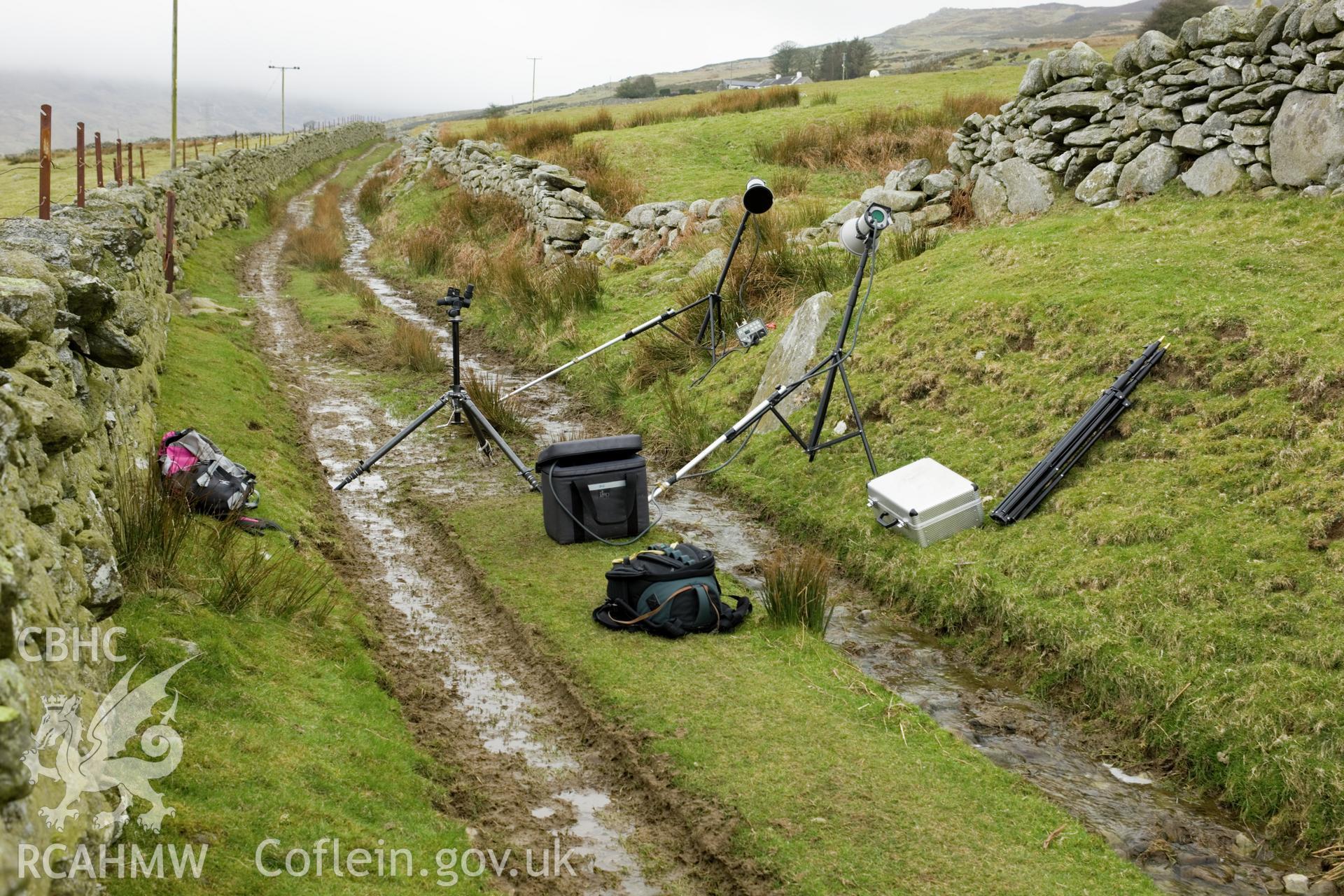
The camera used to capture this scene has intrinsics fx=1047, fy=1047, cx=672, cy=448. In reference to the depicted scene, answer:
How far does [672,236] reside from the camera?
18.0 m

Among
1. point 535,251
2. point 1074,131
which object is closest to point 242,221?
point 535,251

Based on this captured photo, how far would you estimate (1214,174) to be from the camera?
431 inches

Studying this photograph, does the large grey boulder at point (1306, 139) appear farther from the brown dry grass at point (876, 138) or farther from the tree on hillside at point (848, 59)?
the tree on hillside at point (848, 59)

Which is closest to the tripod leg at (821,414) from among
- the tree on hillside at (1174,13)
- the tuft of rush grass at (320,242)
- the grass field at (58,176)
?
the grass field at (58,176)

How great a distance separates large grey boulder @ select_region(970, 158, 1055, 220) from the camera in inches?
501

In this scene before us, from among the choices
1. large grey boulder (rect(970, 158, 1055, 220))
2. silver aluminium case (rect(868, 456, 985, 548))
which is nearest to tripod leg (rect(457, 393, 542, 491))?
silver aluminium case (rect(868, 456, 985, 548))

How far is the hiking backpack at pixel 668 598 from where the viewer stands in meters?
6.77

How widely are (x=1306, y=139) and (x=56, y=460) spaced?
426 inches

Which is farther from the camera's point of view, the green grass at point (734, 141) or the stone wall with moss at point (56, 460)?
the green grass at point (734, 141)

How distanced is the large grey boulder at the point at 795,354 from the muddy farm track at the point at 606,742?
1753 mm

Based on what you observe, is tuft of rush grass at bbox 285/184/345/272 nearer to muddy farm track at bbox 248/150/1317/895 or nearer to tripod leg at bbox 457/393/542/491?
tripod leg at bbox 457/393/542/491

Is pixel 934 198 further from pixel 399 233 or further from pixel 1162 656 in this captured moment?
pixel 399 233

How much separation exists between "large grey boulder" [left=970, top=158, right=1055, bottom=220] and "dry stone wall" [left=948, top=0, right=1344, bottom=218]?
0.02 metres

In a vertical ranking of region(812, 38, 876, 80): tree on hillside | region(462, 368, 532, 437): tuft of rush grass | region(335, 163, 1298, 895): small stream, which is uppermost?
region(812, 38, 876, 80): tree on hillside
